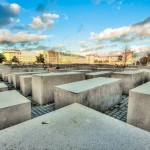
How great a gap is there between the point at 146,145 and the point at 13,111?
251cm

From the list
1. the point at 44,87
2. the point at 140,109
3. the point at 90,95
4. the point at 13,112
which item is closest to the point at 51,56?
the point at 44,87

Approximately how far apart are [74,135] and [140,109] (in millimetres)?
2053

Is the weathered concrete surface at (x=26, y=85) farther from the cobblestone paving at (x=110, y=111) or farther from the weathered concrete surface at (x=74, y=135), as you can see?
the weathered concrete surface at (x=74, y=135)

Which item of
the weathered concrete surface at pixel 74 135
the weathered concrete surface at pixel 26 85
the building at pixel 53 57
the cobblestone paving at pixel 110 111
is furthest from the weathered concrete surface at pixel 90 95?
the building at pixel 53 57

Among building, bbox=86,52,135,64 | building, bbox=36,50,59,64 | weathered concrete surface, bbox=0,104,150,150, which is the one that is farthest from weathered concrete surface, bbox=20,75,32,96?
building, bbox=36,50,59,64

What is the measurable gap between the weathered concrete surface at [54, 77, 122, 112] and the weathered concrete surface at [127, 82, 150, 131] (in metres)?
0.99

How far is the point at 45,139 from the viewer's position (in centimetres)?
134

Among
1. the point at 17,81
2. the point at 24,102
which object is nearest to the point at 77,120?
the point at 24,102

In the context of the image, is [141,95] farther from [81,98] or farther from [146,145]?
[146,145]

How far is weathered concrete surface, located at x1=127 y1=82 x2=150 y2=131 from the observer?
263 cm

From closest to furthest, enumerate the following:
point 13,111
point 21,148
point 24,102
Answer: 1. point 21,148
2. point 13,111
3. point 24,102

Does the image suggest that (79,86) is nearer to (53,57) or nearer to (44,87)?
(44,87)

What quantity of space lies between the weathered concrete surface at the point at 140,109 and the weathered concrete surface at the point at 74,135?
137 cm

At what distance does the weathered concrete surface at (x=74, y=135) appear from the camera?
1.23 meters
